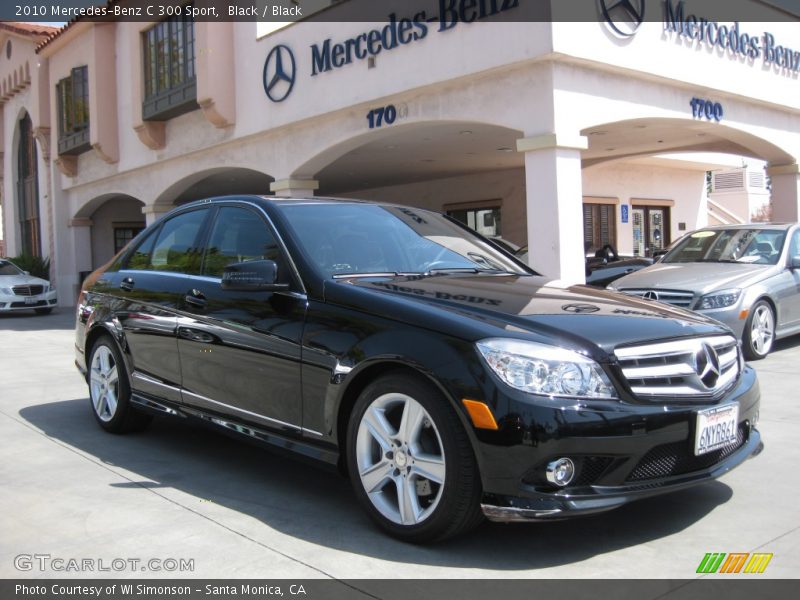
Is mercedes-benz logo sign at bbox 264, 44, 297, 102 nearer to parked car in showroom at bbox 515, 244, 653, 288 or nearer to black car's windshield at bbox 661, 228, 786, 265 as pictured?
parked car in showroom at bbox 515, 244, 653, 288

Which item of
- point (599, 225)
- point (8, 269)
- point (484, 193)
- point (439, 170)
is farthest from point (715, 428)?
point (8, 269)

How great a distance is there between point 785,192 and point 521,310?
14528 mm

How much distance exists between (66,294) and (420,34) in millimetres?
16940

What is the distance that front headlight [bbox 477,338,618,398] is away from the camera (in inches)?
128

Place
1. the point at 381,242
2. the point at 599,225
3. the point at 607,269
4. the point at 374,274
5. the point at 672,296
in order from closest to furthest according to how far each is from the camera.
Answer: the point at 374,274, the point at 381,242, the point at 672,296, the point at 607,269, the point at 599,225

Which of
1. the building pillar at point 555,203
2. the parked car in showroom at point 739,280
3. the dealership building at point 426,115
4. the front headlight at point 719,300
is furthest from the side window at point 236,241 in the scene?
the dealership building at point 426,115

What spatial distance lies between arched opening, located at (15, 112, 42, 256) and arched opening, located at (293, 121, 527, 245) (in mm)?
10087

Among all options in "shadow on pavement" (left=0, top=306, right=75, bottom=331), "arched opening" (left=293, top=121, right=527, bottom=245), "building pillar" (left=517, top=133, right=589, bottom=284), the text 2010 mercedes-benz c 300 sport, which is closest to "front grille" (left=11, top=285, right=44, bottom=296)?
"shadow on pavement" (left=0, top=306, right=75, bottom=331)

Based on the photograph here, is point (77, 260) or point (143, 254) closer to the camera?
point (143, 254)

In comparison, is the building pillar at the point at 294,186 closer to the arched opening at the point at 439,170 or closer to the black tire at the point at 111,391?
the arched opening at the point at 439,170

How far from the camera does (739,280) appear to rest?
8.48 meters

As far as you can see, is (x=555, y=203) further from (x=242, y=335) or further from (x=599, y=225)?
(x=599, y=225)

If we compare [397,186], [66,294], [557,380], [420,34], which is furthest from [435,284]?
[66,294]

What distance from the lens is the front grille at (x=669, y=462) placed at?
10.8 ft
